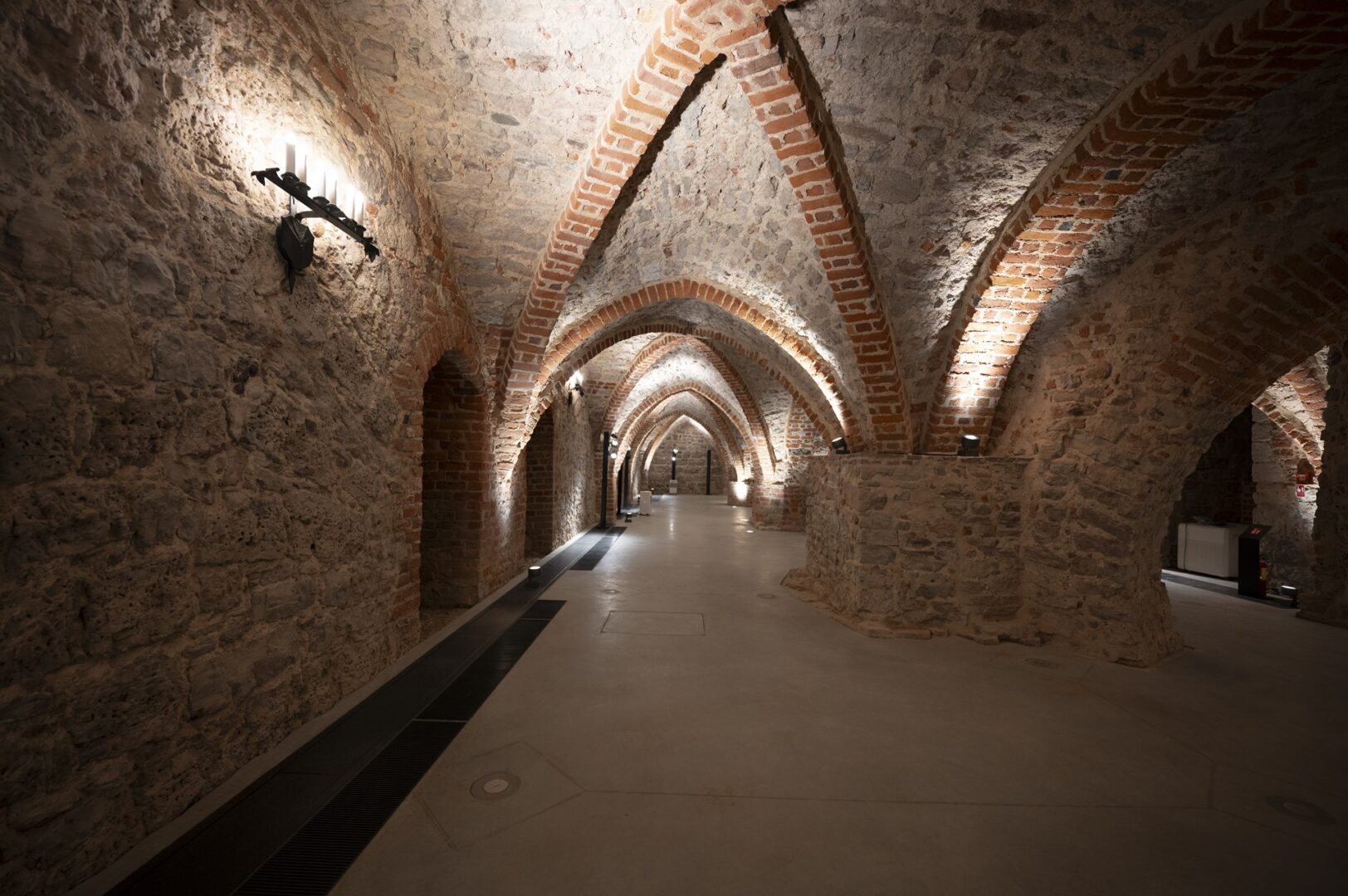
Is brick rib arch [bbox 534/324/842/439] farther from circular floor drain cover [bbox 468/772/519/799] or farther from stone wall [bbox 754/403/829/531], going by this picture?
circular floor drain cover [bbox 468/772/519/799]

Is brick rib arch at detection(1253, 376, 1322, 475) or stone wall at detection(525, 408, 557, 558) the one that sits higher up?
brick rib arch at detection(1253, 376, 1322, 475)

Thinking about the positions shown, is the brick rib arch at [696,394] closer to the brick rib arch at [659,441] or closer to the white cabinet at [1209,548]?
the brick rib arch at [659,441]

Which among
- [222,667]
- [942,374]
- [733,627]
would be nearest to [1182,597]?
[942,374]

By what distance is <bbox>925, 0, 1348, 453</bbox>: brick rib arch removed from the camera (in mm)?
2436

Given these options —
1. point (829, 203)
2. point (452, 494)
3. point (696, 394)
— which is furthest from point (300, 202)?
point (696, 394)

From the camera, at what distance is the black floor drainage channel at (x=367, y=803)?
1729 mm

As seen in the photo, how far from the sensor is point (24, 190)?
1.51m

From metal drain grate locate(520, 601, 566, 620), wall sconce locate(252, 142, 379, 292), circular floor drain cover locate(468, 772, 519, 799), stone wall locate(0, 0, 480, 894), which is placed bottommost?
metal drain grate locate(520, 601, 566, 620)

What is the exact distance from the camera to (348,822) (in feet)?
6.59

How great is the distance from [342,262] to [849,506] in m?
4.16

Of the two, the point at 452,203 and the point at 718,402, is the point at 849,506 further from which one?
the point at 718,402

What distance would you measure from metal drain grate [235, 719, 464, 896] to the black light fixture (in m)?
2.13

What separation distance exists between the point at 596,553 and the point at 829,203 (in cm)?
576

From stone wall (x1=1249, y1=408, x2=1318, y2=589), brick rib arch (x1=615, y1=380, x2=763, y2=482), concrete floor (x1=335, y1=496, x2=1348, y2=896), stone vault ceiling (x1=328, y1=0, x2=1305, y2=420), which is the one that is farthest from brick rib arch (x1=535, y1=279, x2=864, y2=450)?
brick rib arch (x1=615, y1=380, x2=763, y2=482)
